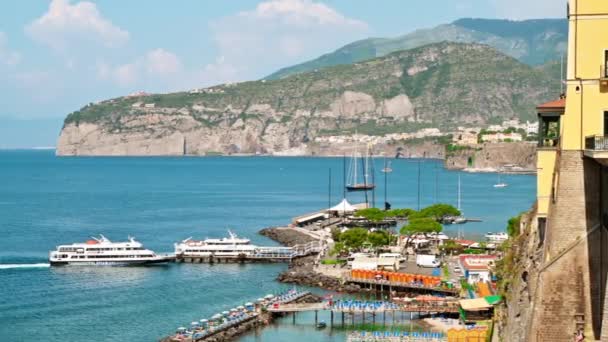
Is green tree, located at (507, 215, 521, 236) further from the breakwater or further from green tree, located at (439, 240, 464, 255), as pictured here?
green tree, located at (439, 240, 464, 255)

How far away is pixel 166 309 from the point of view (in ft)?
189

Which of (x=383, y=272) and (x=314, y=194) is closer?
(x=383, y=272)

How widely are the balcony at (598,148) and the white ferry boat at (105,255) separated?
207 ft

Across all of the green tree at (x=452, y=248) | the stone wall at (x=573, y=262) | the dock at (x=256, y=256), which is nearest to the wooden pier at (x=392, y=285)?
the green tree at (x=452, y=248)

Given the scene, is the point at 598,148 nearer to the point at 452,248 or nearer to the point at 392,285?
the point at 392,285

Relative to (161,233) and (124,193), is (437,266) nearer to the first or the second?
(161,233)

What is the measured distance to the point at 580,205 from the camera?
18359 millimetres

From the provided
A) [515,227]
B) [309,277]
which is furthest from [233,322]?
[309,277]

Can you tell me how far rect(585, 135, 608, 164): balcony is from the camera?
1703cm

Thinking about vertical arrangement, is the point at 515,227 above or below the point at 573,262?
below

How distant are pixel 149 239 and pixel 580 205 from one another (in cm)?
8238

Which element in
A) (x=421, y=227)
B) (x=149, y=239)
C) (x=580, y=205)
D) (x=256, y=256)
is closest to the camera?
(x=580, y=205)

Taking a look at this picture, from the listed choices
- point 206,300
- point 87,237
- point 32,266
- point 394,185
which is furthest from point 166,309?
point 394,185

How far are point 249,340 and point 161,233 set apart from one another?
2285 inches
